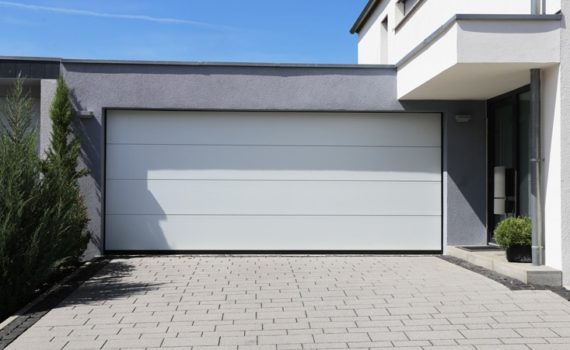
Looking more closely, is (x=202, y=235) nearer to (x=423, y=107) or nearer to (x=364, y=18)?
(x=423, y=107)

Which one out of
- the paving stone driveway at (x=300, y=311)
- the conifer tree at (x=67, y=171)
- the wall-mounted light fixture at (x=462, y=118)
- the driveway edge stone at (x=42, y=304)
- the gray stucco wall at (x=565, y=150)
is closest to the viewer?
the paving stone driveway at (x=300, y=311)

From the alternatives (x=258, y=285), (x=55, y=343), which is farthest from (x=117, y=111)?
(x=55, y=343)

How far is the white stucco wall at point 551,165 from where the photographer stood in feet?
24.1

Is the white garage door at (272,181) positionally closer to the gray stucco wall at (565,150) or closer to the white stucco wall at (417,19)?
the white stucco wall at (417,19)

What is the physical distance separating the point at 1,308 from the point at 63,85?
4371 millimetres

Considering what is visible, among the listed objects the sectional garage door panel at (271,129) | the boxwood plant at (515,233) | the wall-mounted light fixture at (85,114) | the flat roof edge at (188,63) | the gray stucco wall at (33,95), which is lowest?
the boxwood plant at (515,233)

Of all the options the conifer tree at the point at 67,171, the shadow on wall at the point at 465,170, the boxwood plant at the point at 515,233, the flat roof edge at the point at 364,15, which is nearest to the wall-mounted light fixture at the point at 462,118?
the shadow on wall at the point at 465,170

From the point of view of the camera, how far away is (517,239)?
803 centimetres

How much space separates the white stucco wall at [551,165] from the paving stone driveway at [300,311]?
0.79 meters

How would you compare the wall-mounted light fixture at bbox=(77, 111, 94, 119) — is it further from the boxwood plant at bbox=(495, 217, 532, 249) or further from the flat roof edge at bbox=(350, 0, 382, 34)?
the flat roof edge at bbox=(350, 0, 382, 34)

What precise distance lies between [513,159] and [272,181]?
379 cm

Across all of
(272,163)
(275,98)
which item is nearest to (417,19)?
(275,98)

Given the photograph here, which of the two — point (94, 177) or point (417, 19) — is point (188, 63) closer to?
point (94, 177)

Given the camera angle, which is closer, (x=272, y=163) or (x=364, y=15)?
(x=272, y=163)
